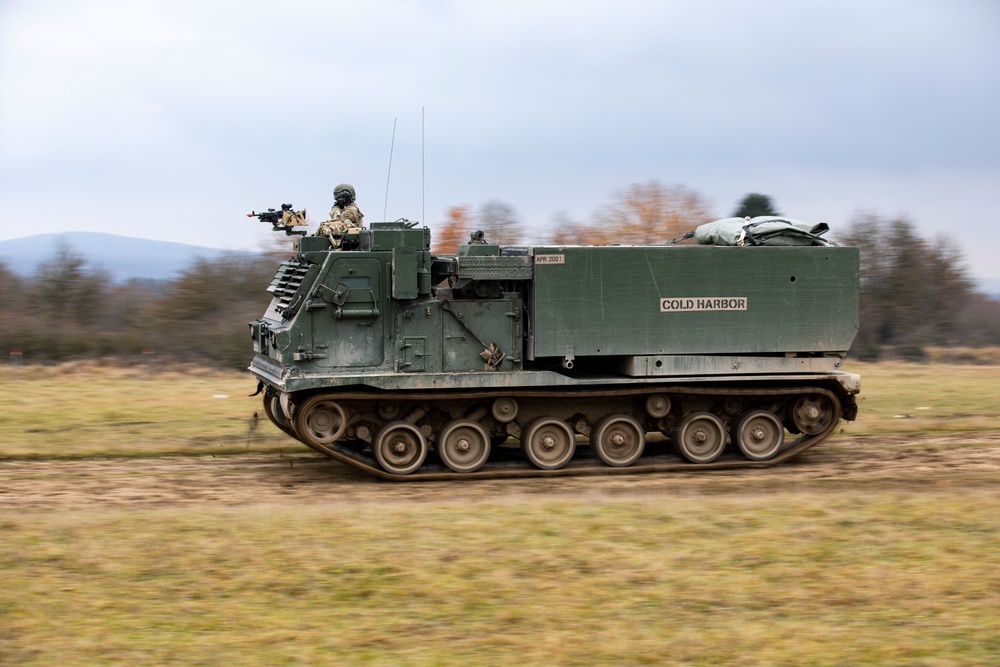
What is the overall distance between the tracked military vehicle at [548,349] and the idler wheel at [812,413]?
0.03 m

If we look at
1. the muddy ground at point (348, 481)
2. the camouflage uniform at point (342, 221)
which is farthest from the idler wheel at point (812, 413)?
the camouflage uniform at point (342, 221)

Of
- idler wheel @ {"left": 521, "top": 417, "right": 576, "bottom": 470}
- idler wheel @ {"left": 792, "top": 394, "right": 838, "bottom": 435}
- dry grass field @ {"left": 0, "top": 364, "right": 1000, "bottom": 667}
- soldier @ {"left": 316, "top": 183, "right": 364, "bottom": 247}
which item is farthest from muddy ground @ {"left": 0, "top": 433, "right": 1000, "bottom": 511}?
soldier @ {"left": 316, "top": 183, "right": 364, "bottom": 247}

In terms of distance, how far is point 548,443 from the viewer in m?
11.8

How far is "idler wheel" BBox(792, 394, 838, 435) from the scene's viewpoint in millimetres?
12367

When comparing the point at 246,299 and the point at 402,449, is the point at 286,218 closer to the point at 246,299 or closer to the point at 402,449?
the point at 402,449

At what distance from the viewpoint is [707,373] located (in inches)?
460

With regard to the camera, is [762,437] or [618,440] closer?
[618,440]

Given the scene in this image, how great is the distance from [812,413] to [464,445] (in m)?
4.17

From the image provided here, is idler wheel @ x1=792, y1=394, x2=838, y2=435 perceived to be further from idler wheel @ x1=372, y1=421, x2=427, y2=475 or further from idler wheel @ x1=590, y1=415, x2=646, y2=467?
idler wheel @ x1=372, y1=421, x2=427, y2=475

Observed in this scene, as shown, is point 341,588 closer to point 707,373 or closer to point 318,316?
point 318,316

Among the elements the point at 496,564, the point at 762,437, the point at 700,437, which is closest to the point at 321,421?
the point at 496,564

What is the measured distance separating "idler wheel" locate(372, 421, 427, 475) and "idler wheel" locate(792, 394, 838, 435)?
4.46m

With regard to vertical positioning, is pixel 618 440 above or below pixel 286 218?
below

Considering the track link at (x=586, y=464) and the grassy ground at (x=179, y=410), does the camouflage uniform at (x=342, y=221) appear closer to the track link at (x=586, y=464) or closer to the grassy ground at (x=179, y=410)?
the track link at (x=586, y=464)
